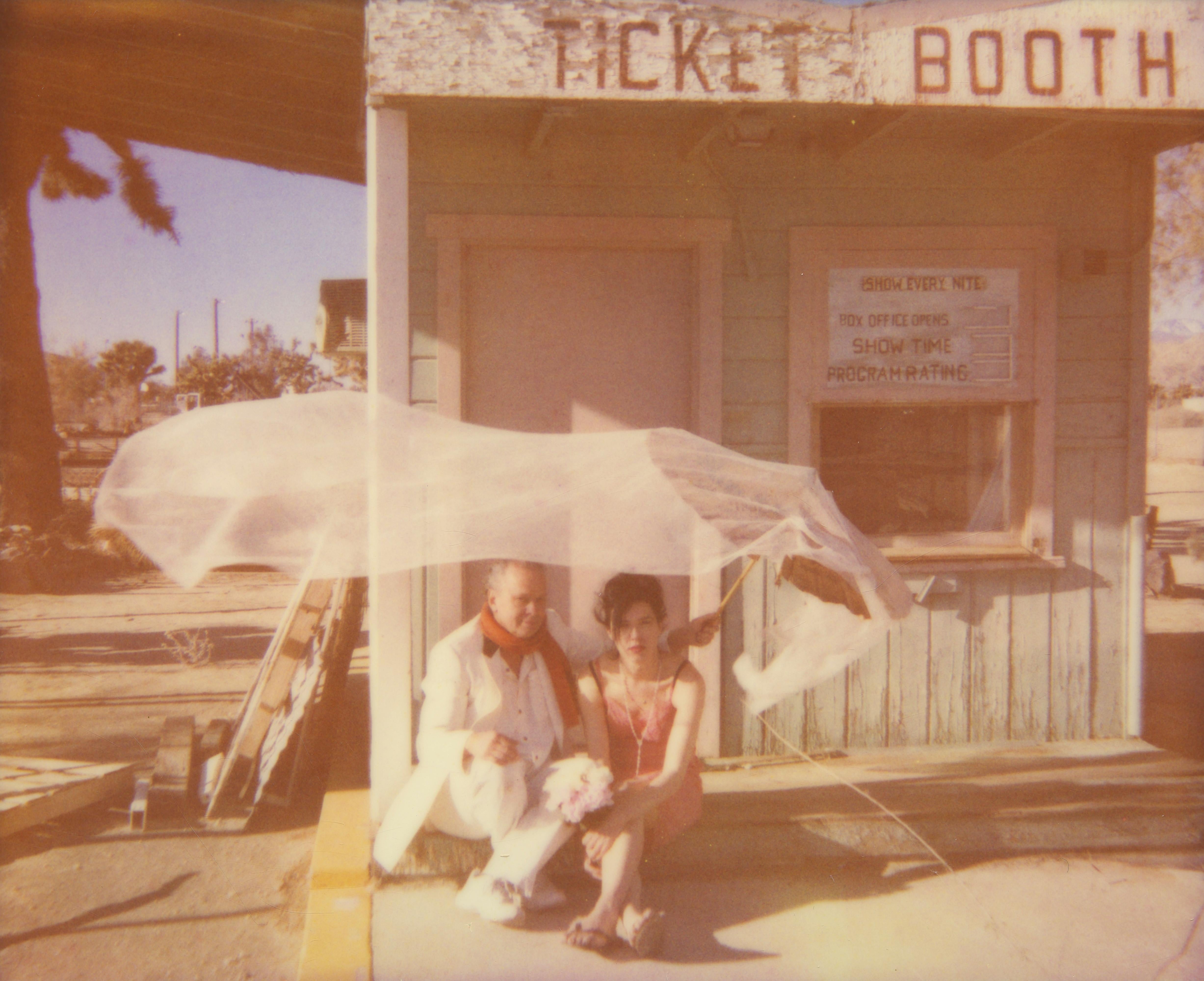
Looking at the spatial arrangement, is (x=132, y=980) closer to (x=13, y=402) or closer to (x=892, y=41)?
(x=892, y=41)

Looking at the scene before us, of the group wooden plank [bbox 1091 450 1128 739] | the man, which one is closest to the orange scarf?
the man

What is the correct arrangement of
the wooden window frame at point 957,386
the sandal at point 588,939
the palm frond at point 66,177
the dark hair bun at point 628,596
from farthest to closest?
the palm frond at point 66,177, the wooden window frame at point 957,386, the dark hair bun at point 628,596, the sandal at point 588,939

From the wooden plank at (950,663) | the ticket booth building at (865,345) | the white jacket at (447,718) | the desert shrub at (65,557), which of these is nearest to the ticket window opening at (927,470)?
the ticket booth building at (865,345)

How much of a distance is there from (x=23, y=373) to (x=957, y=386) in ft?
40.9

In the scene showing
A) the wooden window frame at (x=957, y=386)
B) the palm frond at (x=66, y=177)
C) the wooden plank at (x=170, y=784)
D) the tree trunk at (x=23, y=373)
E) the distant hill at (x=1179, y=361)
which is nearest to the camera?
the wooden plank at (x=170, y=784)

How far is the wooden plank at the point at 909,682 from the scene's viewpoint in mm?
4602

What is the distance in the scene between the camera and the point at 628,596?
3.23 m

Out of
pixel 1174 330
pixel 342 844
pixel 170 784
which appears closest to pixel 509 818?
pixel 342 844

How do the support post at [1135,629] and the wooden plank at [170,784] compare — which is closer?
the wooden plank at [170,784]

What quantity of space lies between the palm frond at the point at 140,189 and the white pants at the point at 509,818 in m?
12.1

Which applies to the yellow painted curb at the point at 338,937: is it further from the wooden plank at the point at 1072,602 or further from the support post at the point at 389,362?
the wooden plank at the point at 1072,602

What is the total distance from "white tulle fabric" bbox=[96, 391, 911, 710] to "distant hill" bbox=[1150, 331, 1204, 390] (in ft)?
122

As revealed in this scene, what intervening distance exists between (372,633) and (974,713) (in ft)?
9.25

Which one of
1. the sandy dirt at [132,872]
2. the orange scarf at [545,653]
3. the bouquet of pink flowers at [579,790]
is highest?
the orange scarf at [545,653]
